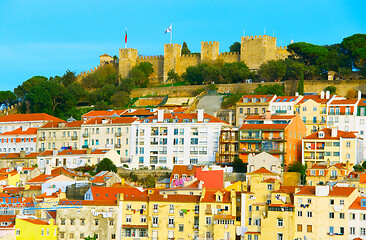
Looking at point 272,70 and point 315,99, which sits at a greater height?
point 272,70

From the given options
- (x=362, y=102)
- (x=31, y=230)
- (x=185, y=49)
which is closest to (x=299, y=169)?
(x=362, y=102)

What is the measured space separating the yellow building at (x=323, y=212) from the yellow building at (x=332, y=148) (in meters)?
16.2

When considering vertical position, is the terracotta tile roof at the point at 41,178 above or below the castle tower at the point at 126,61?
below

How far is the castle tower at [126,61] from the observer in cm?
11169

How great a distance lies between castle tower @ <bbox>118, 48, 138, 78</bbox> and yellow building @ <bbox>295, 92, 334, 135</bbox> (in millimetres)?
36475

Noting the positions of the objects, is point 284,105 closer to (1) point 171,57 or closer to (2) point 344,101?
(2) point 344,101

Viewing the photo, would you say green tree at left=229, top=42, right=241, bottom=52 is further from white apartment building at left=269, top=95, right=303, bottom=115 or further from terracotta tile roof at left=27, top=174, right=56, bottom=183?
terracotta tile roof at left=27, top=174, right=56, bottom=183

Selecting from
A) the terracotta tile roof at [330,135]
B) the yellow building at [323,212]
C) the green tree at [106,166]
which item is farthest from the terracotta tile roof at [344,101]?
the yellow building at [323,212]

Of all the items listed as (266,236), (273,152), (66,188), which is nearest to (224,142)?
(273,152)

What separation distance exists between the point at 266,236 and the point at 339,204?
5.14 meters

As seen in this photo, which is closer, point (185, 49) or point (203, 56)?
point (203, 56)

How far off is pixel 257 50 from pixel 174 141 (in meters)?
29.2

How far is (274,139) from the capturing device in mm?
71688

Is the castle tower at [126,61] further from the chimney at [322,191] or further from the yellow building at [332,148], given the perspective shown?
the chimney at [322,191]
